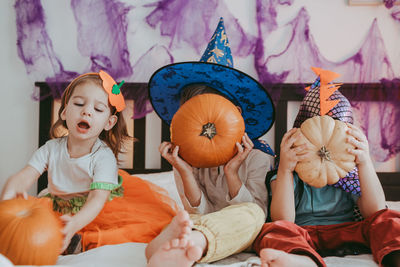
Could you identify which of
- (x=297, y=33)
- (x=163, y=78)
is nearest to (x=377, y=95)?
(x=297, y=33)

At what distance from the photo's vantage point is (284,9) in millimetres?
1811

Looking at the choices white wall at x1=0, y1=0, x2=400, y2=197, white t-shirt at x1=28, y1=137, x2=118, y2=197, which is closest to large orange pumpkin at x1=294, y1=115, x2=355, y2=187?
white t-shirt at x1=28, y1=137, x2=118, y2=197

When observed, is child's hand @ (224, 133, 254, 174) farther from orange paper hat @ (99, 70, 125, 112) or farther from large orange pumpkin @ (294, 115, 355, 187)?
orange paper hat @ (99, 70, 125, 112)

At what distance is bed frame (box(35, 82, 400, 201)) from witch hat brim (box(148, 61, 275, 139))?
1.94 feet

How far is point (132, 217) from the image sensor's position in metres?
1.06

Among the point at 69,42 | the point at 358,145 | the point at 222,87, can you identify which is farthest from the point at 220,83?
the point at 69,42

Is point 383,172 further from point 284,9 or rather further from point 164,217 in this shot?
point 164,217

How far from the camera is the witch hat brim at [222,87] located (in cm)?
106

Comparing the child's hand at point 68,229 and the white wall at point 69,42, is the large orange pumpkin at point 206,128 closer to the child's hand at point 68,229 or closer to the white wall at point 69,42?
the child's hand at point 68,229

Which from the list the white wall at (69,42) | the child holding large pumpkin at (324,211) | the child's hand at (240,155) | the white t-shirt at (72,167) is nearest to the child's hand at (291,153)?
the child holding large pumpkin at (324,211)

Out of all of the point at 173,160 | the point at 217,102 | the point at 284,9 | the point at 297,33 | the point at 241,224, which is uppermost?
the point at 284,9

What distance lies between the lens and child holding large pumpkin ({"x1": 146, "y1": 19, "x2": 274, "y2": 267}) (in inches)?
30.9

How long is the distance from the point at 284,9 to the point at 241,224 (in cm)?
142

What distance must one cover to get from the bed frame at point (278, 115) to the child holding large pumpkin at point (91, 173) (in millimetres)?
637
